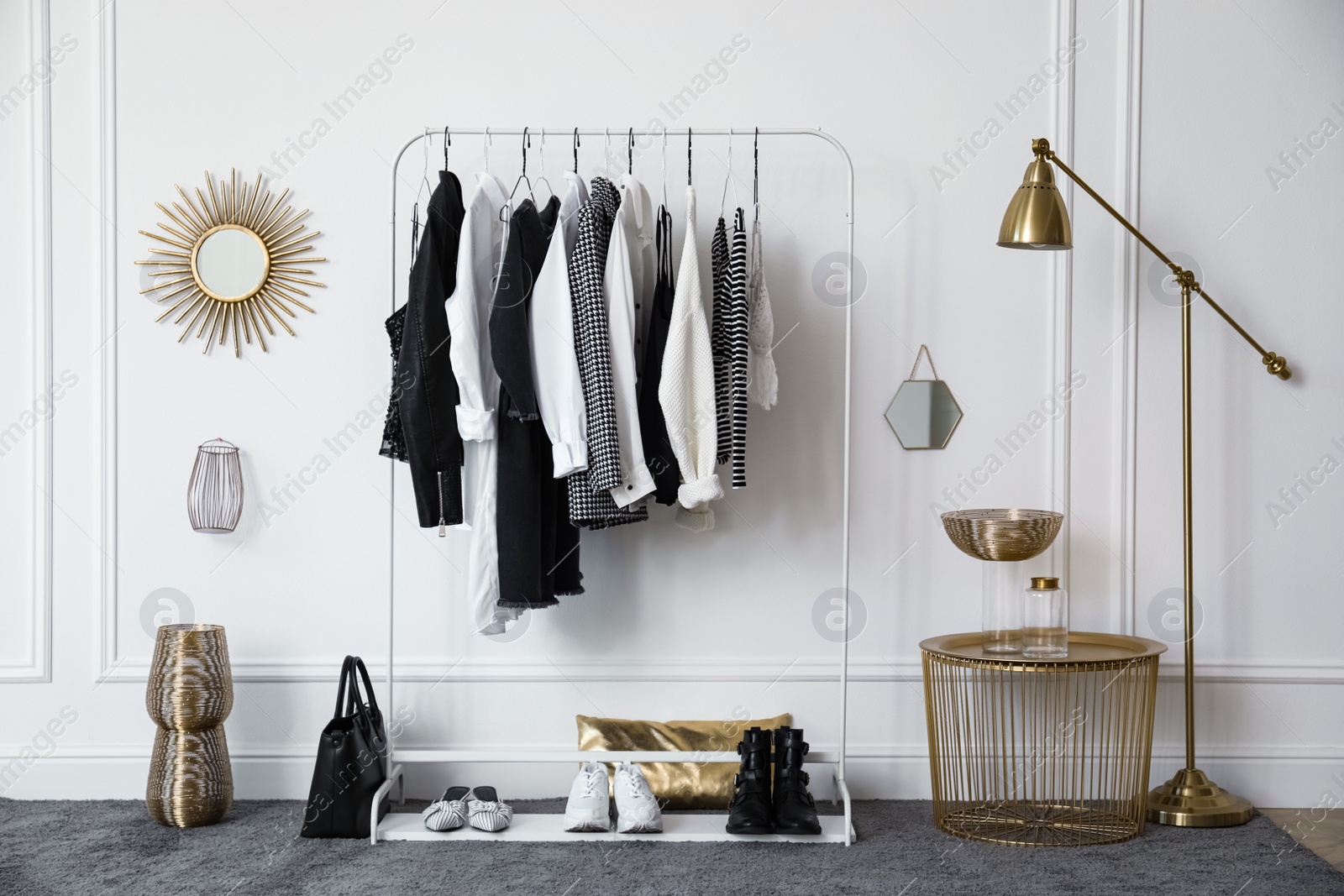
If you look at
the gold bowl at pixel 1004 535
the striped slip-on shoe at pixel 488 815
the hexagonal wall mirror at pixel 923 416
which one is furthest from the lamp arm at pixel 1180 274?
the striped slip-on shoe at pixel 488 815

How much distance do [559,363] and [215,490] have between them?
1092mm

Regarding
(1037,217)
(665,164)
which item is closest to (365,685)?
(665,164)

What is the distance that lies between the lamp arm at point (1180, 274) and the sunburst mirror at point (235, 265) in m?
1.91

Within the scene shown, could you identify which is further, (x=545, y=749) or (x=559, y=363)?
(x=545, y=749)

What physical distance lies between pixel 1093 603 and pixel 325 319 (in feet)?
7.32

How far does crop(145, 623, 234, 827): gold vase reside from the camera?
2512 mm

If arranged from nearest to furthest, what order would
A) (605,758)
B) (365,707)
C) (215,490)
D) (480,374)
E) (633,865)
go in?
(633,865) < (480,374) < (605,758) < (365,707) < (215,490)

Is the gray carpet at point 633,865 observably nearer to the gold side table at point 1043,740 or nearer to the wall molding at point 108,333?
the gold side table at point 1043,740

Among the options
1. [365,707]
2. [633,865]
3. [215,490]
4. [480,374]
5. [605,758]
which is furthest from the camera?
[215,490]

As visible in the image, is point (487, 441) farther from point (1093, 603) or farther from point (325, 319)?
point (1093, 603)

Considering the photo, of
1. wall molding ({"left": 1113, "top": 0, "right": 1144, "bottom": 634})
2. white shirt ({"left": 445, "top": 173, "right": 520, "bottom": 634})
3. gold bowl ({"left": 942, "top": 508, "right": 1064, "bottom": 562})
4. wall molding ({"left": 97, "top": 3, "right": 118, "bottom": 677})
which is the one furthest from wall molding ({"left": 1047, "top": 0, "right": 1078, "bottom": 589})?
wall molding ({"left": 97, "top": 3, "right": 118, "bottom": 677})

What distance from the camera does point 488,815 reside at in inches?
96.0

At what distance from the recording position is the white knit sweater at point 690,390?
235 cm

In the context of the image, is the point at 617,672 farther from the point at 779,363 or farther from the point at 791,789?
the point at 779,363
